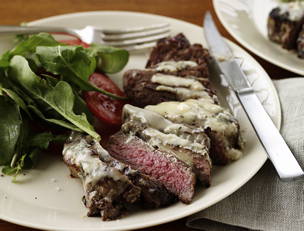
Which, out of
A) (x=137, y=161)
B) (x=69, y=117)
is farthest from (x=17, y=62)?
(x=137, y=161)

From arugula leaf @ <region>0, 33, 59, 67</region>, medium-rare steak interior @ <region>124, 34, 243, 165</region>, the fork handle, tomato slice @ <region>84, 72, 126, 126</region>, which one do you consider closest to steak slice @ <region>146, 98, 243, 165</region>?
medium-rare steak interior @ <region>124, 34, 243, 165</region>

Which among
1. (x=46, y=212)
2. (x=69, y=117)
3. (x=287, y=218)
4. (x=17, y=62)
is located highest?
(x=17, y=62)

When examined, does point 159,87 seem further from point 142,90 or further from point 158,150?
point 158,150

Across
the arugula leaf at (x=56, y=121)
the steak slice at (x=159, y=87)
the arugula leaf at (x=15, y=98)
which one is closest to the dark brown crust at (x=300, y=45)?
the steak slice at (x=159, y=87)

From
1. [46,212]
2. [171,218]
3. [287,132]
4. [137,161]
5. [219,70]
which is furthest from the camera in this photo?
[219,70]

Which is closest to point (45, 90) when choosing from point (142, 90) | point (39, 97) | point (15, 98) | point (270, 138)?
point (39, 97)

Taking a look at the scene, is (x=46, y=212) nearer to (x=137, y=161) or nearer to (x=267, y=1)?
(x=137, y=161)

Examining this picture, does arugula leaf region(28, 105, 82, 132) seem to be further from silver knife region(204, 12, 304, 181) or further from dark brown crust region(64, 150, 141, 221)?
silver knife region(204, 12, 304, 181)
